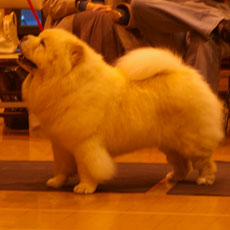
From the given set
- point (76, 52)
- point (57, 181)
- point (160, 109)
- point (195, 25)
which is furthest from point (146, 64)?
point (195, 25)

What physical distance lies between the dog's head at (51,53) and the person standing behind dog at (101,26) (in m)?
1.36

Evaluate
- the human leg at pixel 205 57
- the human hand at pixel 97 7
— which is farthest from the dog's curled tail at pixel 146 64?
the human hand at pixel 97 7

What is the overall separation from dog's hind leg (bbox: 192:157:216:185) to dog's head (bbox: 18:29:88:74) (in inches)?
29.8

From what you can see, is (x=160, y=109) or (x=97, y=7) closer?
(x=160, y=109)

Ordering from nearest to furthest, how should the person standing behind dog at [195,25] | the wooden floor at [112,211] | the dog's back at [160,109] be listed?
the wooden floor at [112,211]
the dog's back at [160,109]
the person standing behind dog at [195,25]

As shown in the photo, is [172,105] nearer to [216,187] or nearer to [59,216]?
[216,187]

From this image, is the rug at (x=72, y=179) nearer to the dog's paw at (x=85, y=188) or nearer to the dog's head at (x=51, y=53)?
the dog's paw at (x=85, y=188)

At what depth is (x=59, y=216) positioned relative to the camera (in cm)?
212

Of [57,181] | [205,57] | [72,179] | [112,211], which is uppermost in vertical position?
[205,57]

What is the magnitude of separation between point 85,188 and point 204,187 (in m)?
0.56

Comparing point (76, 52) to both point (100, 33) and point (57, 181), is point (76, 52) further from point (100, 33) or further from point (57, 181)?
point (100, 33)

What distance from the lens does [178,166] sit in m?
2.77

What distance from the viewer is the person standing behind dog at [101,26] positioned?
380 cm

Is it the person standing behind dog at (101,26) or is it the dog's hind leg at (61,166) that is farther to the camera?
the person standing behind dog at (101,26)
